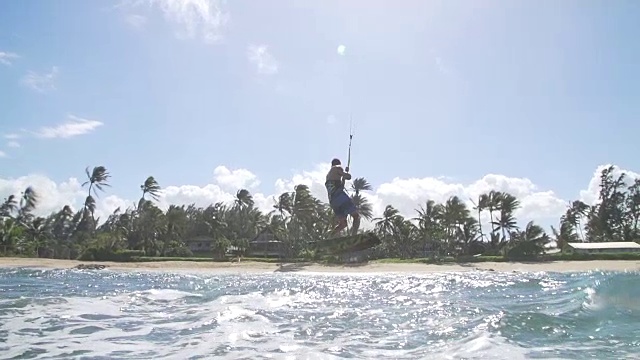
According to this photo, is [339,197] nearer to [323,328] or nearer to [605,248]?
[323,328]

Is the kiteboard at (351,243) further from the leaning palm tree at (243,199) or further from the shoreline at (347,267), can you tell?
the leaning palm tree at (243,199)

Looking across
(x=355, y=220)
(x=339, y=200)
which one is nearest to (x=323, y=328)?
(x=355, y=220)

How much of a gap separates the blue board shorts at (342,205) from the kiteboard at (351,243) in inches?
56.5

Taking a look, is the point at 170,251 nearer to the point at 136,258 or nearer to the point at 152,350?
the point at 136,258

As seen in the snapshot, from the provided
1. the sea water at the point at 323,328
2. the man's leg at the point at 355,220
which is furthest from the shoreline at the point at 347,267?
the man's leg at the point at 355,220

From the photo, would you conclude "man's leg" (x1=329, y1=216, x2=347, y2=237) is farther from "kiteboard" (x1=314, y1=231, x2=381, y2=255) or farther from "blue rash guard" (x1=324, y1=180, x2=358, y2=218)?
"kiteboard" (x1=314, y1=231, x2=381, y2=255)

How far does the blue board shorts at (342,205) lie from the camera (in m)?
13.2

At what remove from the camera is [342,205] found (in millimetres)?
13289

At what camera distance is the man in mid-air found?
1329 centimetres

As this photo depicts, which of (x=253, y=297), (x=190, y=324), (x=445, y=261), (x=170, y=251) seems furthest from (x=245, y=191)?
(x=190, y=324)

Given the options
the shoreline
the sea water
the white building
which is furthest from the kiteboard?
the white building

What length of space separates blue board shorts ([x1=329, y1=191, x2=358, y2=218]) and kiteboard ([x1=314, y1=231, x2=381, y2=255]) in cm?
143

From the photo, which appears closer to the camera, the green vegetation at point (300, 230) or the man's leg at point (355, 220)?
the man's leg at point (355, 220)

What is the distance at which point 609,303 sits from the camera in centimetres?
1570
